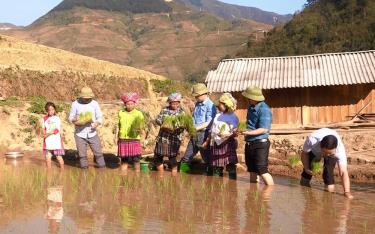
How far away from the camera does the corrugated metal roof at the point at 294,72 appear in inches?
676

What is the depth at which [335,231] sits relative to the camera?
5.40 m

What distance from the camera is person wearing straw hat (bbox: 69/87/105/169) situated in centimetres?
920

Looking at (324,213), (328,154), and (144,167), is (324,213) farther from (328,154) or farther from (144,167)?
(144,167)

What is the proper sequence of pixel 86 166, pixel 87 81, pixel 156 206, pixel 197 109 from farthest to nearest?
pixel 87 81 < pixel 86 166 < pixel 197 109 < pixel 156 206

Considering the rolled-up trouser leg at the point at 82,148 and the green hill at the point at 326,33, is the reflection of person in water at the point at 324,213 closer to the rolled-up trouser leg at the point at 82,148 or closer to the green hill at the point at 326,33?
the rolled-up trouser leg at the point at 82,148

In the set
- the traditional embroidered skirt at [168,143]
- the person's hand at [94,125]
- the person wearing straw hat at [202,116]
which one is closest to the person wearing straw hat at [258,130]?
the person wearing straw hat at [202,116]

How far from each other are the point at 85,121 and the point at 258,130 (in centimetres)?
339

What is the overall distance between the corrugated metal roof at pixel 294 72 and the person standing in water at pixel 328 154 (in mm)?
9741

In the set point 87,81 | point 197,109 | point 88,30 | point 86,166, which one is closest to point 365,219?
point 197,109

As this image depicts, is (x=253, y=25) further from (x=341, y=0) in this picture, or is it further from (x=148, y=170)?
(x=148, y=170)

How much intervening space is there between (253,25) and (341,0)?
102 metres

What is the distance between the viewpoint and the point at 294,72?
17.8 m

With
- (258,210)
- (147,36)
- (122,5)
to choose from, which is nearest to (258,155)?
(258,210)

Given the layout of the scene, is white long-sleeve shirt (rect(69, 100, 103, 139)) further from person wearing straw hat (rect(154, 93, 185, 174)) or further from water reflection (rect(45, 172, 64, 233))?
person wearing straw hat (rect(154, 93, 185, 174))
